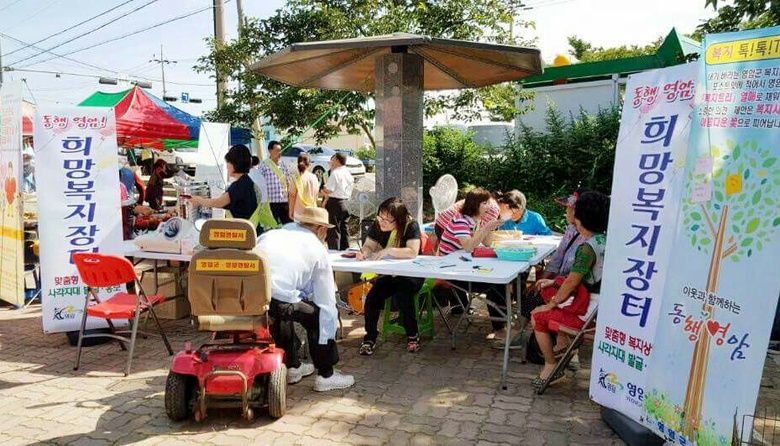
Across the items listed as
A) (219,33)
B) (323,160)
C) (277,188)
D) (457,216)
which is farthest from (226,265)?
(323,160)

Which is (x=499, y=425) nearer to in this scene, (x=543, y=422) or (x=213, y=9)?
(x=543, y=422)

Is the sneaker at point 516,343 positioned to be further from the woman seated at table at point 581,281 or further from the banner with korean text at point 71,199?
the banner with korean text at point 71,199

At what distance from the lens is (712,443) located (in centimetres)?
240

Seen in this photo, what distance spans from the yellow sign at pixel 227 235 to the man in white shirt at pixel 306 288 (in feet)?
1.06

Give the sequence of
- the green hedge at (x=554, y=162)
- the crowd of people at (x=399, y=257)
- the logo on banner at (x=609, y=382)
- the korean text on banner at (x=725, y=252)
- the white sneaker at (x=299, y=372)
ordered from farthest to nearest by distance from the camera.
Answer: the green hedge at (x=554, y=162), the white sneaker at (x=299, y=372), the crowd of people at (x=399, y=257), the logo on banner at (x=609, y=382), the korean text on banner at (x=725, y=252)

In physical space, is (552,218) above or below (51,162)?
below

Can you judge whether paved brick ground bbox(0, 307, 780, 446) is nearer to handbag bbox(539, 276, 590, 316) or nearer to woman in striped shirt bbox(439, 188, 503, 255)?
handbag bbox(539, 276, 590, 316)

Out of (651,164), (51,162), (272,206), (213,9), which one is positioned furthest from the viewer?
(213,9)

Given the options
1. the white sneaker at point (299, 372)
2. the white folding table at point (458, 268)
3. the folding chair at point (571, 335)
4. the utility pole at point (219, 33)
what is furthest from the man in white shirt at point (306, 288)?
the utility pole at point (219, 33)

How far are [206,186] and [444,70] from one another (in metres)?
3.78

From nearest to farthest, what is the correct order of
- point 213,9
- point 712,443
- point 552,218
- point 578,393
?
point 712,443, point 578,393, point 552,218, point 213,9

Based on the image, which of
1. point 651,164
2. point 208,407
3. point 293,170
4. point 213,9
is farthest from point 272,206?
point 213,9

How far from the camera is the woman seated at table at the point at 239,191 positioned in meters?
4.98

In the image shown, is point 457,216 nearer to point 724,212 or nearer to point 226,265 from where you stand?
point 226,265
